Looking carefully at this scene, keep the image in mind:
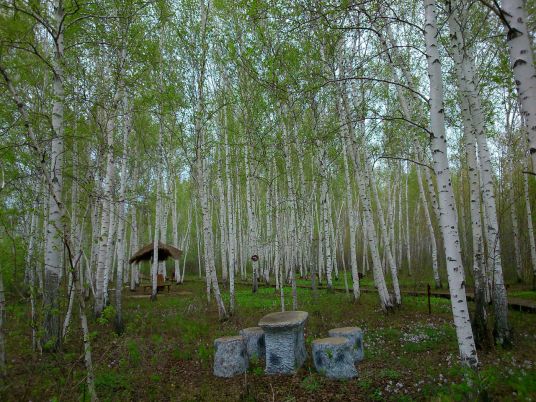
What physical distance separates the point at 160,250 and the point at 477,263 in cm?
1503

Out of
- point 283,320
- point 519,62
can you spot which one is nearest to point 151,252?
point 283,320

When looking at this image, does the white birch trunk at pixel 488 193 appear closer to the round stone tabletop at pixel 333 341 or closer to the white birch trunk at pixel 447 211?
the white birch trunk at pixel 447 211

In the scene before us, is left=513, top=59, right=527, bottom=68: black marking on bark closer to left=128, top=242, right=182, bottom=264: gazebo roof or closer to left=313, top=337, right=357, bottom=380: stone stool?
left=313, top=337, right=357, bottom=380: stone stool

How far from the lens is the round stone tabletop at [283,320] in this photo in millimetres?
5758

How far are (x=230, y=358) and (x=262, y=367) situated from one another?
0.70m

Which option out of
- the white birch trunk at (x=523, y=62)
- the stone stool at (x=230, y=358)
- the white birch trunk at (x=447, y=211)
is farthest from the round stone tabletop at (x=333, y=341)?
the white birch trunk at (x=523, y=62)

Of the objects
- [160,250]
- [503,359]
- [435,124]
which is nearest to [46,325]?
[435,124]

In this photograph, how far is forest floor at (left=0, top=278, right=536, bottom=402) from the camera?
430 cm

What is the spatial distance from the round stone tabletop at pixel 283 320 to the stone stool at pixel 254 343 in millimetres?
584

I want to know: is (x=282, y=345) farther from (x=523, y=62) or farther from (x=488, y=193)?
(x=523, y=62)

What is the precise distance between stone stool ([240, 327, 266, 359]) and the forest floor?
1.28 feet

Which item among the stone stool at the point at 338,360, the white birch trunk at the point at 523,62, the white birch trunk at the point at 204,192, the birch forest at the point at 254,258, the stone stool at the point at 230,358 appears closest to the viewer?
the white birch trunk at the point at 523,62

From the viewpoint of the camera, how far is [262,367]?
6.24m

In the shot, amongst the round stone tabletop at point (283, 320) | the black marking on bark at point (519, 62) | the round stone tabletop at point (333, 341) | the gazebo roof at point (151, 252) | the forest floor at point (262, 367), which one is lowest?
the forest floor at point (262, 367)
